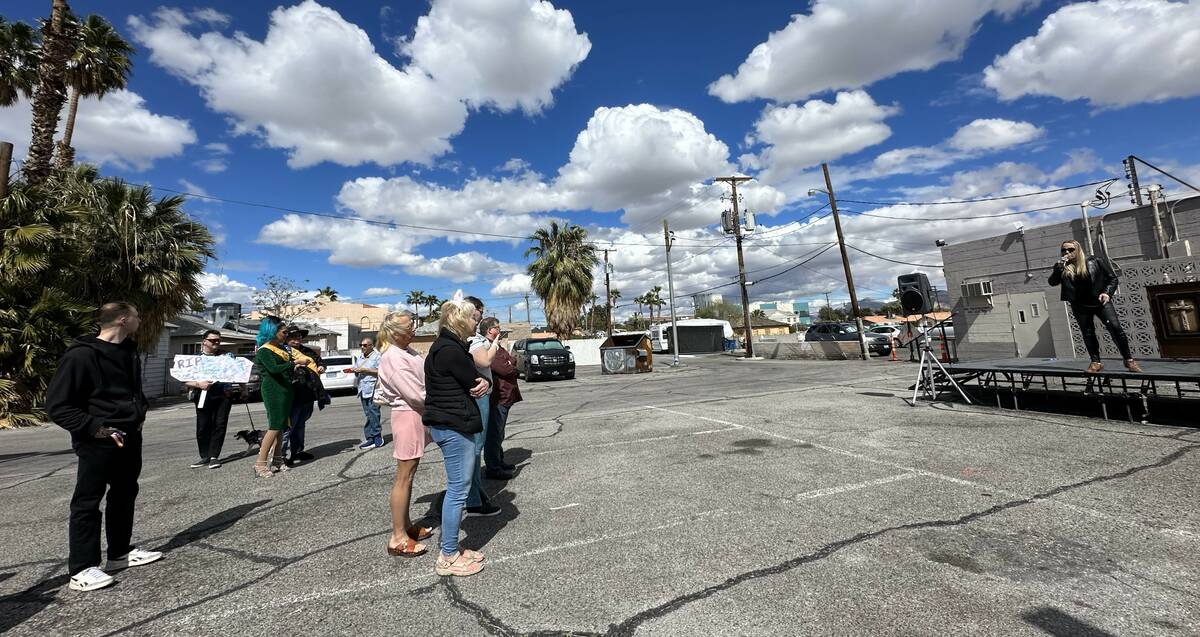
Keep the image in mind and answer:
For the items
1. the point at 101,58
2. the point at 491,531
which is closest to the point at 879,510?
the point at 491,531

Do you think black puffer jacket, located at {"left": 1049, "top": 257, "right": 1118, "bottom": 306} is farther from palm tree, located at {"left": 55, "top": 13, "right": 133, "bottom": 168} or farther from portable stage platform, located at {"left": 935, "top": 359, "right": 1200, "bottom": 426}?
palm tree, located at {"left": 55, "top": 13, "right": 133, "bottom": 168}

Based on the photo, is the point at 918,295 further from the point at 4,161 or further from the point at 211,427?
the point at 4,161

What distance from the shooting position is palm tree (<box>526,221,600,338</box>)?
3269cm

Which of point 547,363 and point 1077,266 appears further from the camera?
point 547,363

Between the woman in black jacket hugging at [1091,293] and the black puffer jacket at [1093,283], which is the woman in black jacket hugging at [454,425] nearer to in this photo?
the black puffer jacket at [1093,283]

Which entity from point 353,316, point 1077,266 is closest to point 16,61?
point 1077,266

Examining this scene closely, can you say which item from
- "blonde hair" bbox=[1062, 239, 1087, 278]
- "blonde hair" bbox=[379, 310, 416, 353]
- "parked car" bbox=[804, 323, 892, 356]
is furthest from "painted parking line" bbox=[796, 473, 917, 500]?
"parked car" bbox=[804, 323, 892, 356]

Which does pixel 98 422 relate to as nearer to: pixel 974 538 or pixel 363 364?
pixel 363 364

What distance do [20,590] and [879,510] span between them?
5.87 m

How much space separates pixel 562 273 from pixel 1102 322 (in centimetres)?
2784

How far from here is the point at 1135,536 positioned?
10.4 ft

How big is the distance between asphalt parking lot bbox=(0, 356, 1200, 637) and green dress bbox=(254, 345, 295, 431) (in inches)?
28.4

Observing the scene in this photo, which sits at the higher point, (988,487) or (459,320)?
(459,320)

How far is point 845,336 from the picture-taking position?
27297mm
